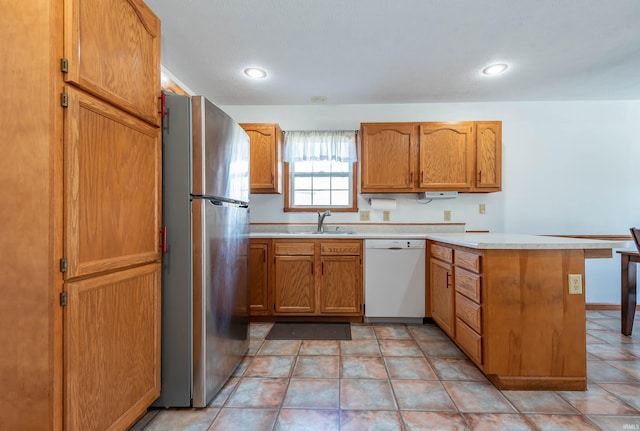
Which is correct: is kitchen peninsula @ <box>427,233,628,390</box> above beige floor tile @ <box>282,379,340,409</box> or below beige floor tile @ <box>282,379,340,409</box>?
above

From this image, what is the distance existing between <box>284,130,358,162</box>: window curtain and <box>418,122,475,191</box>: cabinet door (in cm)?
75

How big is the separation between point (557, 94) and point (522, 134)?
18.6 inches

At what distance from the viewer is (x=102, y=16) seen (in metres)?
1.07

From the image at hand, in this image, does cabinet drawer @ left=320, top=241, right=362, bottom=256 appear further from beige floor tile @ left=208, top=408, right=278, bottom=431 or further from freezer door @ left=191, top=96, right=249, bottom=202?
beige floor tile @ left=208, top=408, right=278, bottom=431

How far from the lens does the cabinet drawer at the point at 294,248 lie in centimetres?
277

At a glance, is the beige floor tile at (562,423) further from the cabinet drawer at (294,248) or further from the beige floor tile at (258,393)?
the cabinet drawer at (294,248)

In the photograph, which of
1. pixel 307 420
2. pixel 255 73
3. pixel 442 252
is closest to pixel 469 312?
pixel 442 252

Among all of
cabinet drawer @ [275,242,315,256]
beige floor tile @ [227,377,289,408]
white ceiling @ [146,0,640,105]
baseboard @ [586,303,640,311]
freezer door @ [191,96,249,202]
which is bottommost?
beige floor tile @ [227,377,289,408]

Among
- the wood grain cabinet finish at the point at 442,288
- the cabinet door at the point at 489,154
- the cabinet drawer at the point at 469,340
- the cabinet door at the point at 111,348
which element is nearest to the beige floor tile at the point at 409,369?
the cabinet drawer at the point at 469,340

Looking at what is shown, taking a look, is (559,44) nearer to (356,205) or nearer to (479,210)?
(479,210)

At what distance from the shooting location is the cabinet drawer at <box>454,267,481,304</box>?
1794mm

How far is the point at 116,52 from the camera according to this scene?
3.76 ft

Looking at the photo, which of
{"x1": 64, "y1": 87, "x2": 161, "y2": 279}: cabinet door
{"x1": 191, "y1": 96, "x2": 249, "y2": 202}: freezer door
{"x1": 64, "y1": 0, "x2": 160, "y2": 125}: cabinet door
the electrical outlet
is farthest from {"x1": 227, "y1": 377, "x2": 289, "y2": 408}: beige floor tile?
the electrical outlet

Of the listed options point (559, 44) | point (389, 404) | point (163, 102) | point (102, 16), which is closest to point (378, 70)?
point (559, 44)
